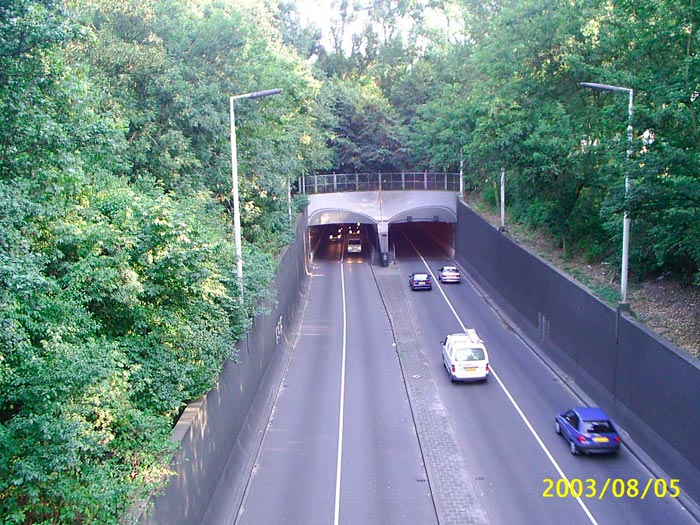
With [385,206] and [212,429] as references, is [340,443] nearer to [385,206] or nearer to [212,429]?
[212,429]

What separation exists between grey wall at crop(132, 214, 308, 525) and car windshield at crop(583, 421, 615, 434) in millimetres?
9583

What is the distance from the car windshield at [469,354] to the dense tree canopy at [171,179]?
20.9ft

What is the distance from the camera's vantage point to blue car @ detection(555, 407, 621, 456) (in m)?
17.6

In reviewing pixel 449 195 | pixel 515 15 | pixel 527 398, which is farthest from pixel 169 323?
pixel 449 195

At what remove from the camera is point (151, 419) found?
1131 cm

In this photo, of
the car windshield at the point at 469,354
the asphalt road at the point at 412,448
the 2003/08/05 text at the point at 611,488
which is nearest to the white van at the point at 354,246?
the asphalt road at the point at 412,448

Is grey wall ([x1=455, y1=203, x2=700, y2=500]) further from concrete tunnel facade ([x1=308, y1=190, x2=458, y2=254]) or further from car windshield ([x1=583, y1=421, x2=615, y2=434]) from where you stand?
concrete tunnel facade ([x1=308, y1=190, x2=458, y2=254])

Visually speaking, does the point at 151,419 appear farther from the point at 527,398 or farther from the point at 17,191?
the point at 527,398

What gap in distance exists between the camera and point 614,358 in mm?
20328

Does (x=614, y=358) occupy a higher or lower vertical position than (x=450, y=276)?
higher

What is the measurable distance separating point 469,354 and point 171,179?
40.6 ft

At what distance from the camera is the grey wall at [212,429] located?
11.5 meters

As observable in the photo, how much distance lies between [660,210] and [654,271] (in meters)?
6.73

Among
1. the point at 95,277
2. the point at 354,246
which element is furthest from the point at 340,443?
the point at 354,246
